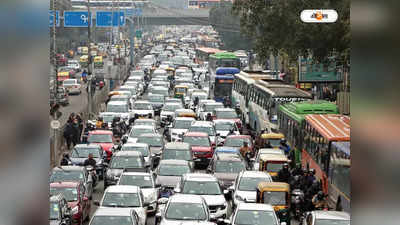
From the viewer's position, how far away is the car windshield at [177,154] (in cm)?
2794

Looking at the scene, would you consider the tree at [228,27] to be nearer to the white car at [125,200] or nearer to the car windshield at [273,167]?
the car windshield at [273,167]

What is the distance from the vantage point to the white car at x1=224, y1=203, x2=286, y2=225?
1589cm

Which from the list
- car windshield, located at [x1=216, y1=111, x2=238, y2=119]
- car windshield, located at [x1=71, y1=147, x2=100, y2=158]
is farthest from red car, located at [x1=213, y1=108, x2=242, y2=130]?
car windshield, located at [x1=71, y1=147, x2=100, y2=158]

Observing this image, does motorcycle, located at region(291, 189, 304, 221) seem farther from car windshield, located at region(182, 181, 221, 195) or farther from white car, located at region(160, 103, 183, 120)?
white car, located at region(160, 103, 183, 120)

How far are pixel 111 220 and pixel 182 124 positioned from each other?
22.8 metres

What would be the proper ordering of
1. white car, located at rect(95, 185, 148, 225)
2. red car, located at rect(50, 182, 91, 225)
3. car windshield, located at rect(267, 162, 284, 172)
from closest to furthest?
1. white car, located at rect(95, 185, 148, 225)
2. red car, located at rect(50, 182, 91, 225)
3. car windshield, located at rect(267, 162, 284, 172)

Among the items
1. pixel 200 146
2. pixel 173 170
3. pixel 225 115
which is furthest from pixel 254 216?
pixel 225 115

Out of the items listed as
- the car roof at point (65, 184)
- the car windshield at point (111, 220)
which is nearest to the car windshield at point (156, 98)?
the car roof at point (65, 184)

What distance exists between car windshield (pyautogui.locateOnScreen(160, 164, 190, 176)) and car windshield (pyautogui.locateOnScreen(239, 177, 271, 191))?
2.88m

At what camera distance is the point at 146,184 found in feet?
71.1

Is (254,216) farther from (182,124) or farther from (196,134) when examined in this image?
(182,124)

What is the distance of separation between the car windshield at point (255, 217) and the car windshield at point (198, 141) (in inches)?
620

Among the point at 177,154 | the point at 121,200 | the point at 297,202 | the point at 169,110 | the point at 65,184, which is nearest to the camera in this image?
the point at 121,200
